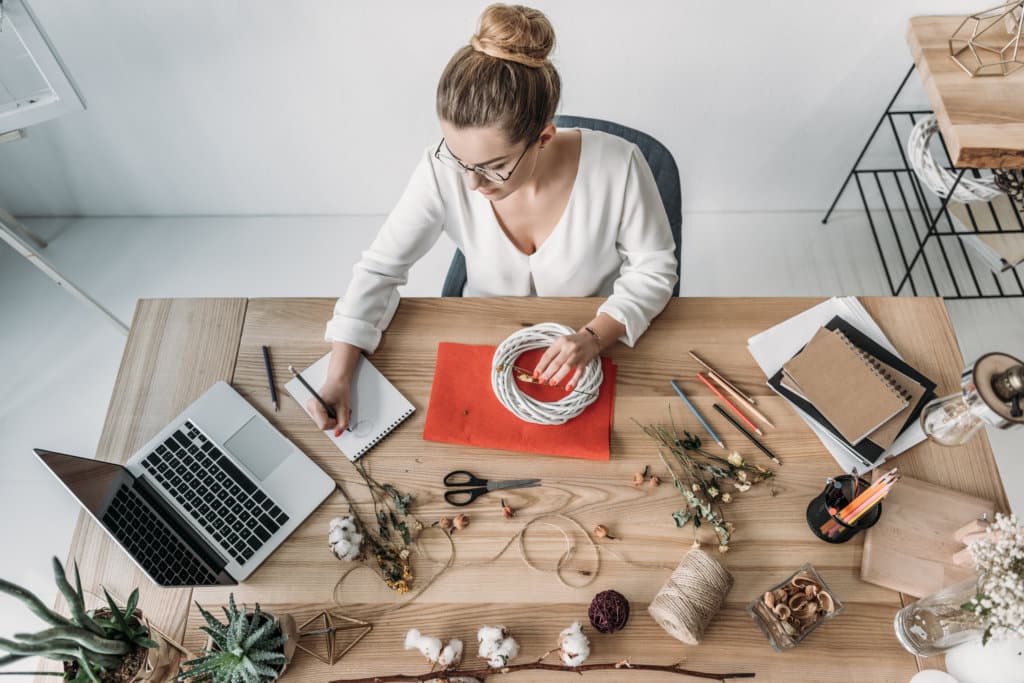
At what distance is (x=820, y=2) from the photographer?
1.76 metres

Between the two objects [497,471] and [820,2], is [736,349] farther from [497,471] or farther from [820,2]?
[820,2]

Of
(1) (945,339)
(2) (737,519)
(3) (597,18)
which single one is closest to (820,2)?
(3) (597,18)


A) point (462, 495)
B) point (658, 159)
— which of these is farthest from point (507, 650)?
point (658, 159)

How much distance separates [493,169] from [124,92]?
5.40 ft

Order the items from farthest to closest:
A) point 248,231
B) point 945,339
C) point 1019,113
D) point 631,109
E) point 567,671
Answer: point 248,231
point 631,109
point 1019,113
point 945,339
point 567,671

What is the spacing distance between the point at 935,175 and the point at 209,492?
6.54ft

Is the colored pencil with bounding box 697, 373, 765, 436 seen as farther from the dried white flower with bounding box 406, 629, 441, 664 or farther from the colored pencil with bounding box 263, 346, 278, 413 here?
the colored pencil with bounding box 263, 346, 278, 413

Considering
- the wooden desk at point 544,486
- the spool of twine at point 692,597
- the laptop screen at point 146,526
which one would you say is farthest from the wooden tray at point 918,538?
the laptop screen at point 146,526

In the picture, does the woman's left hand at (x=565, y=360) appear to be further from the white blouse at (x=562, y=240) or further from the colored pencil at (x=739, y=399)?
the colored pencil at (x=739, y=399)

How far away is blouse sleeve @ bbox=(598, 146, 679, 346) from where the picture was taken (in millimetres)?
1265

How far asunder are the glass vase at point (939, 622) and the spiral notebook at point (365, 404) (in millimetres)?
876

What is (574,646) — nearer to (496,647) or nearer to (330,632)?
(496,647)

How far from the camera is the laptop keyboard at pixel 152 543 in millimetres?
1053


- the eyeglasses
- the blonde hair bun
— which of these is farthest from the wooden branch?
the blonde hair bun
